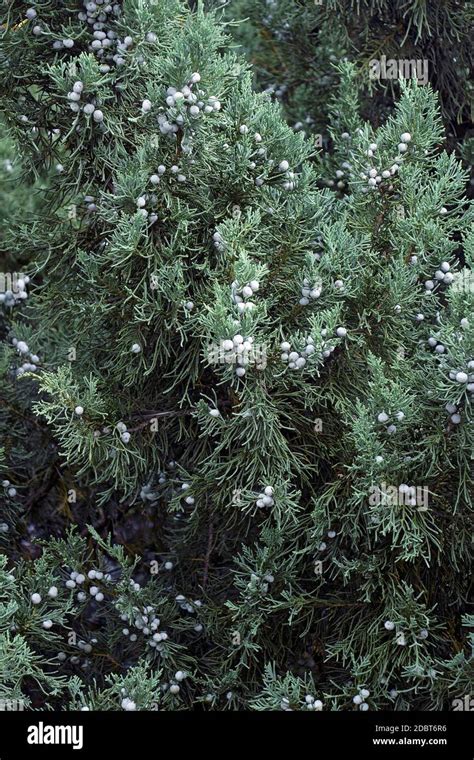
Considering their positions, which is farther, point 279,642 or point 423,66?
point 423,66

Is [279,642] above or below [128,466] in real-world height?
below

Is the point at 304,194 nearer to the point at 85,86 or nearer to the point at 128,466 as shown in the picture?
the point at 85,86

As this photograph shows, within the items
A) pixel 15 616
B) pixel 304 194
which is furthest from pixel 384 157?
pixel 15 616

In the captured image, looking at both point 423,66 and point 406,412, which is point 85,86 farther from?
point 423,66

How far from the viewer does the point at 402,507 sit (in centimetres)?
296

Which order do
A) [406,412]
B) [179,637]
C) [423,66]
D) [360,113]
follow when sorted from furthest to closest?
[360,113]
[423,66]
[179,637]
[406,412]

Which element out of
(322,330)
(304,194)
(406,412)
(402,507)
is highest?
(304,194)

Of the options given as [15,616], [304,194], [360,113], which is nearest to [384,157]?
[304,194]

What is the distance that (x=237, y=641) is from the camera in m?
3.39

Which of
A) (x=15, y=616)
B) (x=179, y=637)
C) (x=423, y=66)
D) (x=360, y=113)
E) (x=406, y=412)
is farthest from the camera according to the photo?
(x=360, y=113)

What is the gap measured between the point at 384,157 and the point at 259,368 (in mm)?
954
